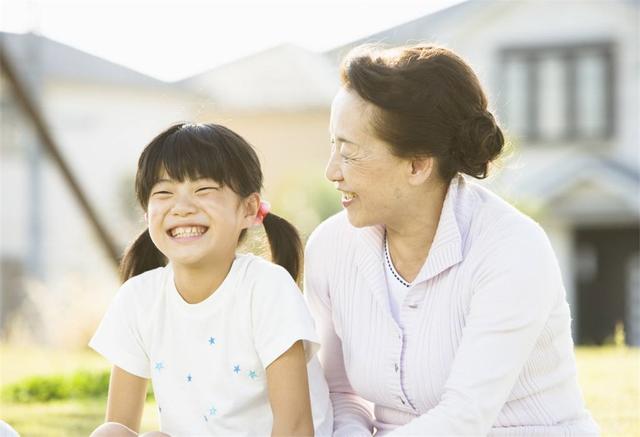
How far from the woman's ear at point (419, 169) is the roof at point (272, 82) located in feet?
66.2

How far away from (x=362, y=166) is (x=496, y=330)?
0.58m

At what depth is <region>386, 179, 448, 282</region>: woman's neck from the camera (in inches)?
127

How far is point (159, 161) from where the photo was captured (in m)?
3.22

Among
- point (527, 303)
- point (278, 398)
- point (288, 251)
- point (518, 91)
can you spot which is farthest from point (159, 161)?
point (518, 91)

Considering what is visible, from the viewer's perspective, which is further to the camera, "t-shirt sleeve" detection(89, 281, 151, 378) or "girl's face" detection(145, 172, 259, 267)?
"t-shirt sleeve" detection(89, 281, 151, 378)

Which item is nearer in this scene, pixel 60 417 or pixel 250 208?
pixel 250 208

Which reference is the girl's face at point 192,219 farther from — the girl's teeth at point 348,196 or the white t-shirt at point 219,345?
the girl's teeth at point 348,196

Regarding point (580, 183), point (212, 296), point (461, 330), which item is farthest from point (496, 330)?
point (580, 183)

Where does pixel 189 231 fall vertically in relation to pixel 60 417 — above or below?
above

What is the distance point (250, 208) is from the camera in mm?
3328

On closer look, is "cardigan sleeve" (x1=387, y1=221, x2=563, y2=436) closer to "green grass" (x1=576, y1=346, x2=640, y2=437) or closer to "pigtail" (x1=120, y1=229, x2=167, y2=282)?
"pigtail" (x1=120, y1=229, x2=167, y2=282)

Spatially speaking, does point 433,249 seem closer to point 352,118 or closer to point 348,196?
point 348,196

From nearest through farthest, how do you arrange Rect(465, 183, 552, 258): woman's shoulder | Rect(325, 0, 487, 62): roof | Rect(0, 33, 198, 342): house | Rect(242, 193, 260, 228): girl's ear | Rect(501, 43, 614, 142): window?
Rect(465, 183, 552, 258): woman's shoulder < Rect(242, 193, 260, 228): girl's ear < Rect(501, 43, 614, 142): window < Rect(325, 0, 487, 62): roof < Rect(0, 33, 198, 342): house

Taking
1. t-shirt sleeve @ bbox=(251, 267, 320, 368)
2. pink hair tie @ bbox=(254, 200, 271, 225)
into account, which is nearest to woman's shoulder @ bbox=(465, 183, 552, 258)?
t-shirt sleeve @ bbox=(251, 267, 320, 368)
